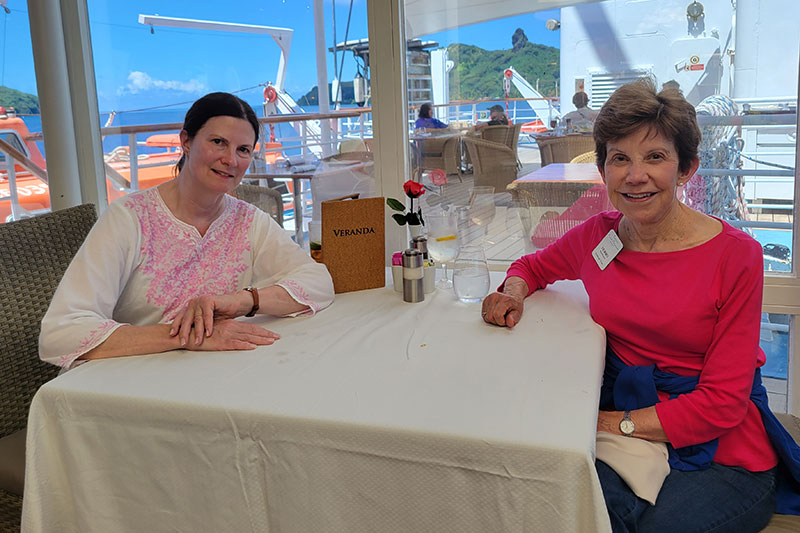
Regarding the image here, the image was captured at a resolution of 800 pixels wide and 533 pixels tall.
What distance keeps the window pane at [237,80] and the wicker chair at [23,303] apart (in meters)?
1.00

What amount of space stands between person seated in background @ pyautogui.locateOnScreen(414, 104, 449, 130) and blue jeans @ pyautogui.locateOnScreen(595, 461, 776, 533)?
154cm

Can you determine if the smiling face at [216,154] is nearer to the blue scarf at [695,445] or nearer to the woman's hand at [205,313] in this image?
the woman's hand at [205,313]

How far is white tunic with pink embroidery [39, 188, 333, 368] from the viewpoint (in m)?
1.47

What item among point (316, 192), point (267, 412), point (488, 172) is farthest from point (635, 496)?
point (316, 192)

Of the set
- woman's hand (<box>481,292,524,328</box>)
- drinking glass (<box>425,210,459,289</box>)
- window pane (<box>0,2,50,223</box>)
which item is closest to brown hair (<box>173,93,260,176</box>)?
drinking glass (<box>425,210,459,289</box>)

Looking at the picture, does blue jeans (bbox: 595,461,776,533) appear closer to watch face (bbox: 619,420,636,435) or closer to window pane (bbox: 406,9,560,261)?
watch face (bbox: 619,420,636,435)

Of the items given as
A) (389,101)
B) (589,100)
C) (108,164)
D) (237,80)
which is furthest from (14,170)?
(589,100)

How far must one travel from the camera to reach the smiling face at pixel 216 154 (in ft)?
5.72

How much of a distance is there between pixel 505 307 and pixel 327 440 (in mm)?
664

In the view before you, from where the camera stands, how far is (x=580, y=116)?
2299 mm

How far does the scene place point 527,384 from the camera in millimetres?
1250

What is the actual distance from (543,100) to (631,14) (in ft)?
1.27

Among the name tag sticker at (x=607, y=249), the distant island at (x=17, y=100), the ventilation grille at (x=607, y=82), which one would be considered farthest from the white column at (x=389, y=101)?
the distant island at (x=17, y=100)

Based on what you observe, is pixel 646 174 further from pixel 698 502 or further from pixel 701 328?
pixel 698 502
